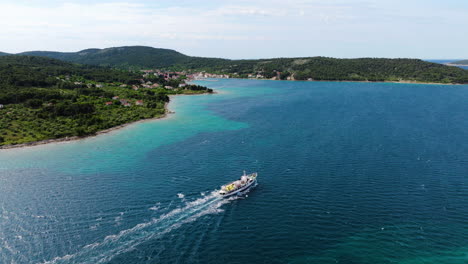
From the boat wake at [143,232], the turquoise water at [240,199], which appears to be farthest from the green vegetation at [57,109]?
the boat wake at [143,232]

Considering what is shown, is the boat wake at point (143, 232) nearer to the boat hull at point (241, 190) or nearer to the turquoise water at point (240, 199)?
the turquoise water at point (240, 199)

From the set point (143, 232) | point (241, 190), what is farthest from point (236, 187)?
point (143, 232)

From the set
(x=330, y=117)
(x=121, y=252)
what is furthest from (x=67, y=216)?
(x=330, y=117)

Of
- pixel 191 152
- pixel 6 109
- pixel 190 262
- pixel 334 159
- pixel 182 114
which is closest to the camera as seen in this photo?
pixel 190 262

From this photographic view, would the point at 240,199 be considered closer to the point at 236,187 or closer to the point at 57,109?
the point at 236,187

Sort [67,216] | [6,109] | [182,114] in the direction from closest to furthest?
[67,216]
[6,109]
[182,114]

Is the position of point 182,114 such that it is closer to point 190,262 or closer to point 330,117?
point 330,117
